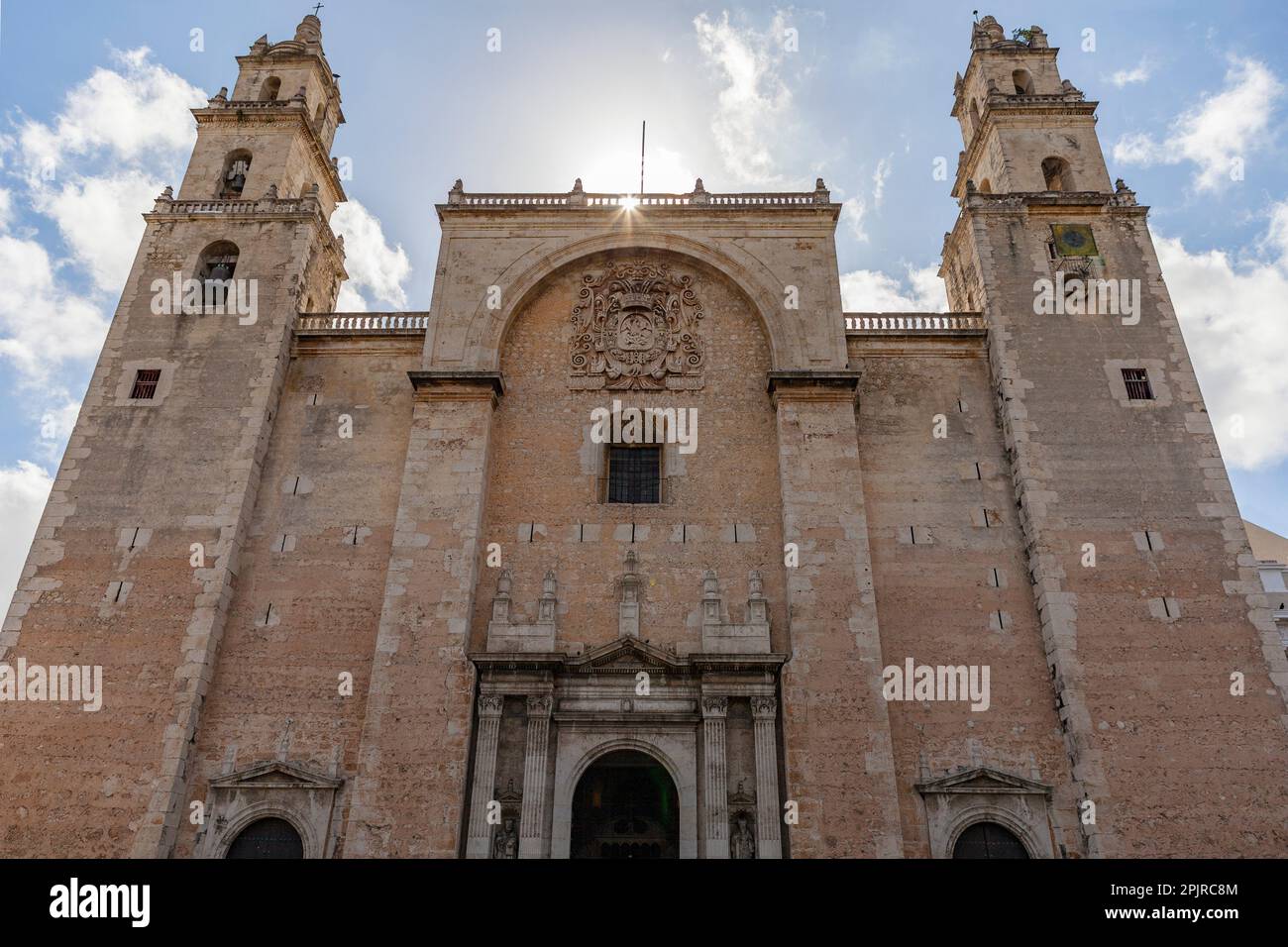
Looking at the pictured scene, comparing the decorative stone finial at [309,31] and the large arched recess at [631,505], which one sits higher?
the decorative stone finial at [309,31]

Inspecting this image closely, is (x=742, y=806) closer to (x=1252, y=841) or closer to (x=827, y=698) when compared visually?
(x=827, y=698)

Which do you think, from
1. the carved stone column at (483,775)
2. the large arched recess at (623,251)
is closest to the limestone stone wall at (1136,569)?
the large arched recess at (623,251)

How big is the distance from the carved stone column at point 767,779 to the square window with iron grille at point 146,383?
628 inches

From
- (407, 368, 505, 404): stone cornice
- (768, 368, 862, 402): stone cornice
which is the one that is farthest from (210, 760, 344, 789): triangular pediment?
(768, 368, 862, 402): stone cornice

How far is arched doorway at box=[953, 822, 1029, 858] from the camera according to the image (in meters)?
16.5

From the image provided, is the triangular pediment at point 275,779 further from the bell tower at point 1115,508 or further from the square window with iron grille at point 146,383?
the bell tower at point 1115,508

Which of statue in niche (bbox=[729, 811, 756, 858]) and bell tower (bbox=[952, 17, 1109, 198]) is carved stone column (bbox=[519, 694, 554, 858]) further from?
bell tower (bbox=[952, 17, 1109, 198])

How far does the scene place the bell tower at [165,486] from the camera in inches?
667

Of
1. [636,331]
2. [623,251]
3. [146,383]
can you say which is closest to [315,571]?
[146,383]

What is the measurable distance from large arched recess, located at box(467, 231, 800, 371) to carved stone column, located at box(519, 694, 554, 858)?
8.30 metres

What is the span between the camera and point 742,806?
54.1 feet

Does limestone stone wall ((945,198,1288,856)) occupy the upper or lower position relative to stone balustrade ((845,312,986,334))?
lower

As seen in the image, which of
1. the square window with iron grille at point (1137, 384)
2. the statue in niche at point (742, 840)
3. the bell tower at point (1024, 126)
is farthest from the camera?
the bell tower at point (1024, 126)
